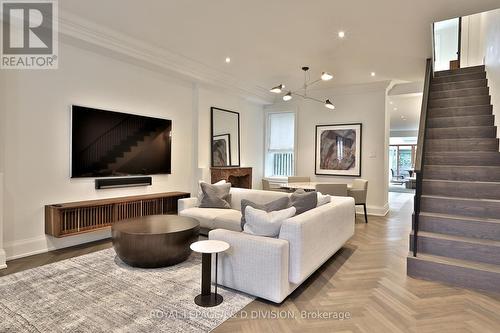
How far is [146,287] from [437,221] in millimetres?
3210

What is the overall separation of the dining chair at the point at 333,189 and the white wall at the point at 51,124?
294 centimetres

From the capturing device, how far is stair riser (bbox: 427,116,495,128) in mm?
4484

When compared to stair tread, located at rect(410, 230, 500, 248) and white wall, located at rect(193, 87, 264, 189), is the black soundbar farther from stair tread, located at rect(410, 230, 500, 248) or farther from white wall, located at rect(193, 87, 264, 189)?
stair tread, located at rect(410, 230, 500, 248)

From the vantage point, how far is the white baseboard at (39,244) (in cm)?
356

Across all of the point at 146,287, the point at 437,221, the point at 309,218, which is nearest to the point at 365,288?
the point at 309,218

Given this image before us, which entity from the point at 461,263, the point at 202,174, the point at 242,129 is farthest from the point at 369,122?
the point at 461,263

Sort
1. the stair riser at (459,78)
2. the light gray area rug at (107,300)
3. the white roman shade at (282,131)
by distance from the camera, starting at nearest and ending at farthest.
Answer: the light gray area rug at (107,300) → the stair riser at (459,78) → the white roman shade at (282,131)

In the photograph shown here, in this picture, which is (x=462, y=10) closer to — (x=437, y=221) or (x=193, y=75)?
(x=437, y=221)

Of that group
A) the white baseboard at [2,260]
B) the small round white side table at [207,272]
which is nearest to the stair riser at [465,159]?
the small round white side table at [207,272]

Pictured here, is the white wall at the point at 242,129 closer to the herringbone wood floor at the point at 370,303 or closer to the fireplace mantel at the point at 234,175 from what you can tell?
the fireplace mantel at the point at 234,175

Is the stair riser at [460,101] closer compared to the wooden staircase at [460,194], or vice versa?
the wooden staircase at [460,194]

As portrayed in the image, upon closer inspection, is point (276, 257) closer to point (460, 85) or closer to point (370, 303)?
point (370, 303)

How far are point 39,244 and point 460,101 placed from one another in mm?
6684

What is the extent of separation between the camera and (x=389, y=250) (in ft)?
13.3
